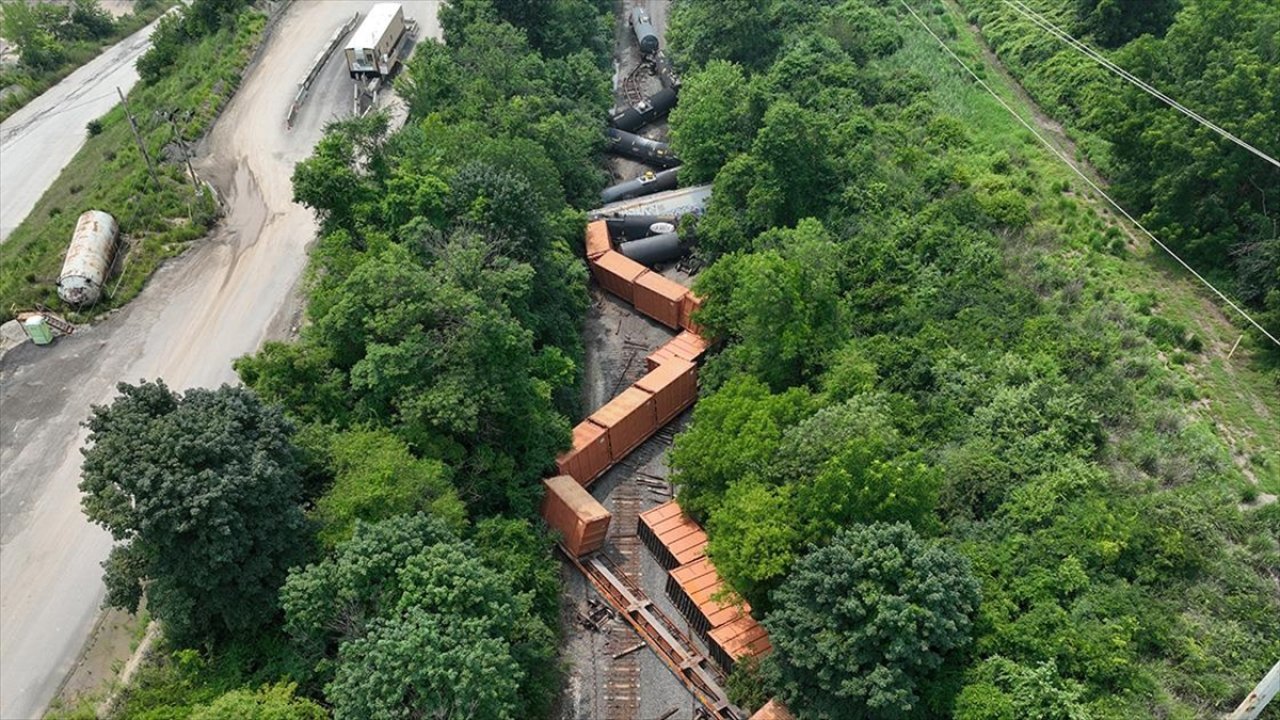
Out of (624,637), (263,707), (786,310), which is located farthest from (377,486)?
(786,310)

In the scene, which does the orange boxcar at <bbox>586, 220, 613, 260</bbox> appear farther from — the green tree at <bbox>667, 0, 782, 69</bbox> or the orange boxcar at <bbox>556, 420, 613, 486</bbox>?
the green tree at <bbox>667, 0, 782, 69</bbox>

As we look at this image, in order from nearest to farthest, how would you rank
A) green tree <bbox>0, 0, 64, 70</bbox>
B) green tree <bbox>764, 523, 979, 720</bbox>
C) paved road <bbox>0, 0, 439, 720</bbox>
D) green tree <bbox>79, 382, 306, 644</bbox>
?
green tree <bbox>79, 382, 306, 644</bbox> < green tree <bbox>764, 523, 979, 720</bbox> < paved road <bbox>0, 0, 439, 720</bbox> < green tree <bbox>0, 0, 64, 70</bbox>

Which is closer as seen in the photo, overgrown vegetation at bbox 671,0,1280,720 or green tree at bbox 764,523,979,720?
green tree at bbox 764,523,979,720

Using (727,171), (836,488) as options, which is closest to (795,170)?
(727,171)

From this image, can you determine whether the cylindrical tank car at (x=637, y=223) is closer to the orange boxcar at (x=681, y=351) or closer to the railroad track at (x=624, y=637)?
the orange boxcar at (x=681, y=351)

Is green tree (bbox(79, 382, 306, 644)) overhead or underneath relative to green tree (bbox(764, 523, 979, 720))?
overhead

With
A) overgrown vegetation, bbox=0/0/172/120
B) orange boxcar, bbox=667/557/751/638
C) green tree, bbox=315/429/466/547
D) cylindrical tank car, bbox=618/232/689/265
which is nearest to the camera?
green tree, bbox=315/429/466/547

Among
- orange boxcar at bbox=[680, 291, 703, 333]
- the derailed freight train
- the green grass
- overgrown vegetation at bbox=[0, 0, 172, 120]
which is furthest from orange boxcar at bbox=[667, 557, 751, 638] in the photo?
overgrown vegetation at bbox=[0, 0, 172, 120]

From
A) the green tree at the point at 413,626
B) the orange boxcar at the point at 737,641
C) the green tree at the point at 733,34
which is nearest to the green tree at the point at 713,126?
the green tree at the point at 733,34
